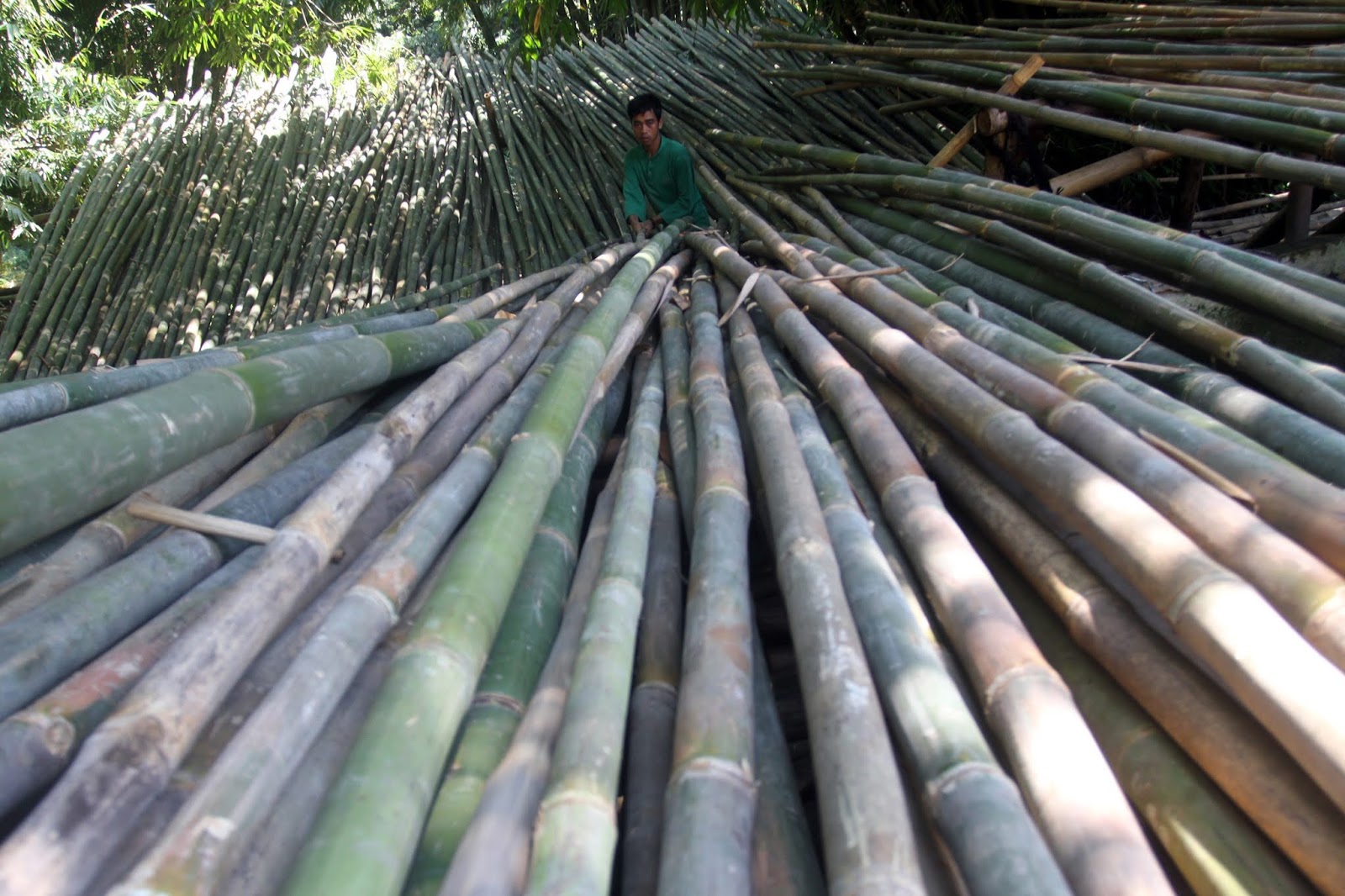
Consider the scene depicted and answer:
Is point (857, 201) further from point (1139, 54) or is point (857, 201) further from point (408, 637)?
point (408, 637)

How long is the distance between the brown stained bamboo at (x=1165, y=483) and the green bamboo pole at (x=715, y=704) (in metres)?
0.44

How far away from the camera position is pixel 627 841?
94cm

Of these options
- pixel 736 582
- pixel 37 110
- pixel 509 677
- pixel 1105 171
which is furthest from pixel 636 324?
pixel 37 110

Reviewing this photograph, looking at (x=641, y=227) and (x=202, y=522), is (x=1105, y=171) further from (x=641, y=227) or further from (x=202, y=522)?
(x=202, y=522)

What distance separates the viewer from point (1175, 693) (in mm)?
947

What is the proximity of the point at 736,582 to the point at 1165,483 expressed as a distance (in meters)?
0.59

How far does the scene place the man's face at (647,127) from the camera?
125 inches

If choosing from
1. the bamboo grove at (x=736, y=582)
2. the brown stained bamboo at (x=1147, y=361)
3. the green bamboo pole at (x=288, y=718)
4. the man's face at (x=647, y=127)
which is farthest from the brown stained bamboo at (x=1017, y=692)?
the man's face at (x=647, y=127)

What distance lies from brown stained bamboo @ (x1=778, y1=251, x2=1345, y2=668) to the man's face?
1.71m

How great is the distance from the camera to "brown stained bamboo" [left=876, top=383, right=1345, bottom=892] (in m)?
0.79

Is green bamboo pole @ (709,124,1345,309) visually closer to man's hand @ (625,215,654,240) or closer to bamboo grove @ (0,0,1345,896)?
bamboo grove @ (0,0,1345,896)

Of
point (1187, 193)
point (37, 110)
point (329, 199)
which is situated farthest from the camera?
point (37, 110)

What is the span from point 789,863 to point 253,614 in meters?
0.69

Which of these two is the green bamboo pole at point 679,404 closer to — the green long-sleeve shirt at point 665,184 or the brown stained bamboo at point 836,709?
the brown stained bamboo at point 836,709
